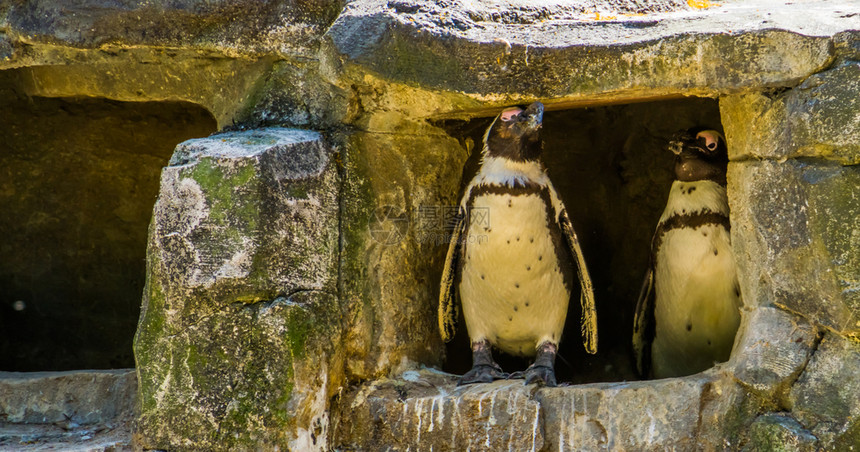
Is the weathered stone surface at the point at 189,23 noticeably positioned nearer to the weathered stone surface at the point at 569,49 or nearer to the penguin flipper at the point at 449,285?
the weathered stone surface at the point at 569,49

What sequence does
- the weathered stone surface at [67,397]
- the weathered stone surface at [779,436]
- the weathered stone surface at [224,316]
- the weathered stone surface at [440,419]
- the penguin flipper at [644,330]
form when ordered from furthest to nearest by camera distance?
the penguin flipper at [644,330]
the weathered stone surface at [67,397]
the weathered stone surface at [440,419]
the weathered stone surface at [224,316]
the weathered stone surface at [779,436]

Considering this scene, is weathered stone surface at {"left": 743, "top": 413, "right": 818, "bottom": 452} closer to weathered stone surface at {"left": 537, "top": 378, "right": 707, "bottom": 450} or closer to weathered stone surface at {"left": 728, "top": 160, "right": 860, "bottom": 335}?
weathered stone surface at {"left": 537, "top": 378, "right": 707, "bottom": 450}

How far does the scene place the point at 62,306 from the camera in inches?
190

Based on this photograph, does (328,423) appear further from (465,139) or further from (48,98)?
(48,98)

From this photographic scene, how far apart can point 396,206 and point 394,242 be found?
153mm

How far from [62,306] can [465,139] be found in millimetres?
2411

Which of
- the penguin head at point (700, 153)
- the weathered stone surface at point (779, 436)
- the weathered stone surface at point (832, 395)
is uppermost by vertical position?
the penguin head at point (700, 153)

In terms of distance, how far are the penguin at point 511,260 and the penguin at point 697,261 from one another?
393 mm

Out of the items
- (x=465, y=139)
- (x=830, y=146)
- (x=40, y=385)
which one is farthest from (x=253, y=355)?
(x=830, y=146)

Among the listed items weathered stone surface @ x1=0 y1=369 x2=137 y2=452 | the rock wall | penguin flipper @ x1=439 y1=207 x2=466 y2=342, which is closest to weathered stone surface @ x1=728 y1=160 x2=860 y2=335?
the rock wall

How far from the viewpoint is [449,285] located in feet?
13.1

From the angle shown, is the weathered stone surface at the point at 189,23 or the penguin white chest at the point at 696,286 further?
the penguin white chest at the point at 696,286

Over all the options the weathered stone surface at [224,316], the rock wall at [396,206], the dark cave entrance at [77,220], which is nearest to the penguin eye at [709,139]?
the rock wall at [396,206]

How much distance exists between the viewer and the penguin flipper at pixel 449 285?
3.96 meters
